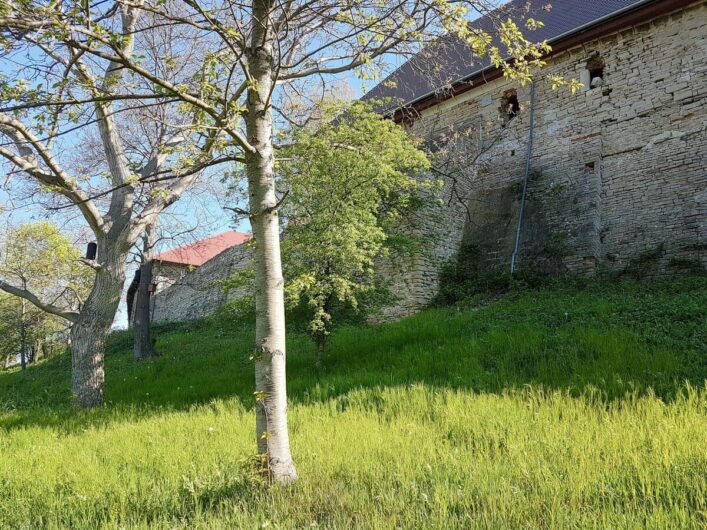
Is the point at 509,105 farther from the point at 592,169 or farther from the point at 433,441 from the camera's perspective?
the point at 433,441

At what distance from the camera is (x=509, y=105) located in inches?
488

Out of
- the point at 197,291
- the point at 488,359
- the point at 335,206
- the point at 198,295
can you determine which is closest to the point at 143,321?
the point at 197,291

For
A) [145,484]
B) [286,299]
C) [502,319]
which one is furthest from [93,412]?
[502,319]

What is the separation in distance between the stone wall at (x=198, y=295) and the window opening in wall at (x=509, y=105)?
10.3m

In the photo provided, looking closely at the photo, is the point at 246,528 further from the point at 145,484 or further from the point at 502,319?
the point at 502,319

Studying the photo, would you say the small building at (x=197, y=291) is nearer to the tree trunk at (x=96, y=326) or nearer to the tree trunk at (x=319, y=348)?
the tree trunk at (x=96, y=326)

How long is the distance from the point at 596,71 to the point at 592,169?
252 centimetres

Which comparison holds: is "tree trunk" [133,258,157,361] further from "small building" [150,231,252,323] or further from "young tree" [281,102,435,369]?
"young tree" [281,102,435,369]

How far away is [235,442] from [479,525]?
2361mm

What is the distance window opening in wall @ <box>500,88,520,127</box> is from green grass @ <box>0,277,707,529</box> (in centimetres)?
671

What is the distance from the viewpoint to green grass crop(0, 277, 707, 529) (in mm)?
2500

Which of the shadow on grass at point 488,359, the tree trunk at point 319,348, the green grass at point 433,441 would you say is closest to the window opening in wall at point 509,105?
the shadow on grass at point 488,359

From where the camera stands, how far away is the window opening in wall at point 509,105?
12430mm

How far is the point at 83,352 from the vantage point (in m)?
6.65
